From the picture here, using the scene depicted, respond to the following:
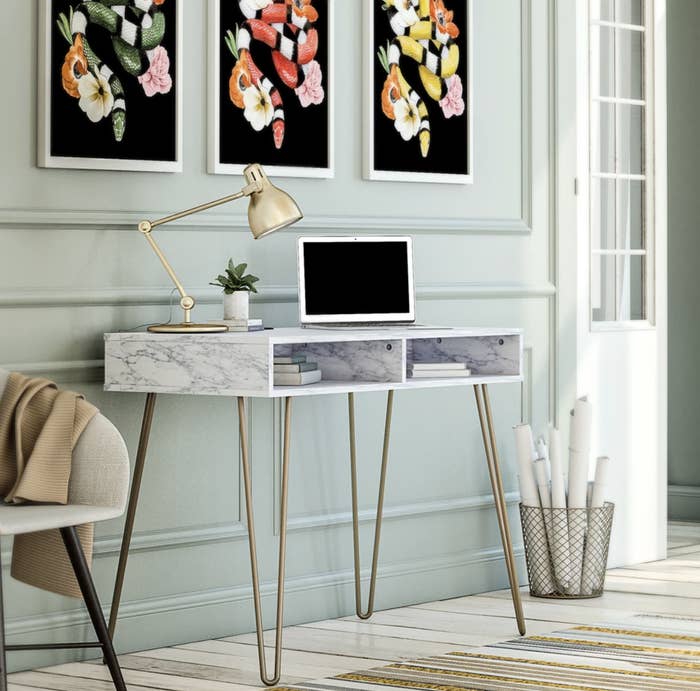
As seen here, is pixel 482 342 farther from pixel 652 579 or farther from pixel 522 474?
pixel 652 579

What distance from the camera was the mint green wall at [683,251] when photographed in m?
6.04

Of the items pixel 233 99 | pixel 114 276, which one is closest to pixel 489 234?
pixel 233 99

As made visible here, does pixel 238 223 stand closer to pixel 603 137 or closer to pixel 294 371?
pixel 294 371

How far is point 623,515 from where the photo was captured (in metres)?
4.87

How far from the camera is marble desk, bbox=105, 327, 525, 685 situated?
3.26m

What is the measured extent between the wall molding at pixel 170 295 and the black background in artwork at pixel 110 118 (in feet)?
1.10

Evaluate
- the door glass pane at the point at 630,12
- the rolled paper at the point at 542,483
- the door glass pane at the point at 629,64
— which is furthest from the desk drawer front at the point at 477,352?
the door glass pane at the point at 630,12

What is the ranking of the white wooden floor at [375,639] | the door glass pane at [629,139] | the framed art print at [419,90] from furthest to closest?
1. the door glass pane at [629,139]
2. the framed art print at [419,90]
3. the white wooden floor at [375,639]

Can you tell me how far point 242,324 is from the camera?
11.5ft

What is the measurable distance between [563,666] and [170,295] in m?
1.34

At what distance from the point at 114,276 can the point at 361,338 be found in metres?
0.66

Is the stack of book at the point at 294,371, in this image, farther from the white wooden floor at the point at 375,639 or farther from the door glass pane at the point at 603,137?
the door glass pane at the point at 603,137

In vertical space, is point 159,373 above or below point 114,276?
below

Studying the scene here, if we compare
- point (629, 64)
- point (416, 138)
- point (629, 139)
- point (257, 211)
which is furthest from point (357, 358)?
point (629, 64)
